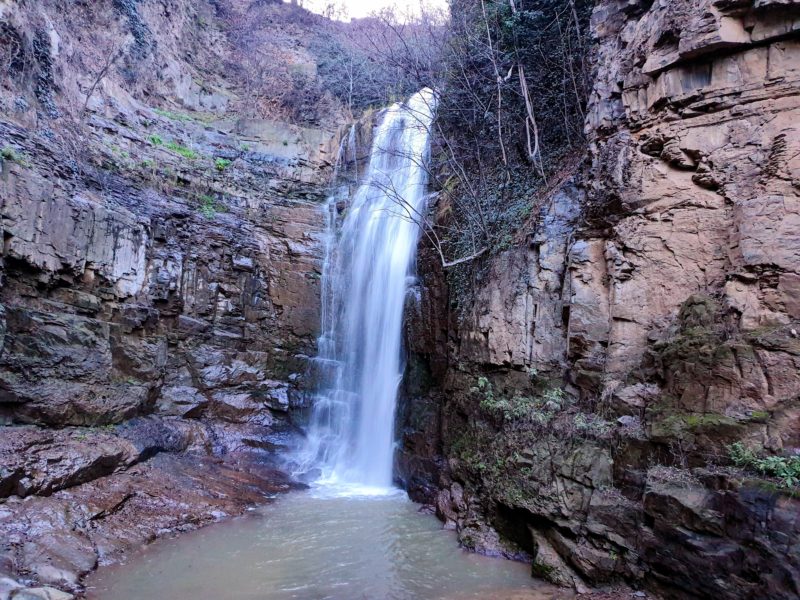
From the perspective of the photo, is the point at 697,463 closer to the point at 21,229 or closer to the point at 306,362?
the point at 306,362

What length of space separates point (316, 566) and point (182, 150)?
1263 centimetres

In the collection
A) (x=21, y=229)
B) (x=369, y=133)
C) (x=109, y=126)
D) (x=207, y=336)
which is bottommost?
(x=207, y=336)

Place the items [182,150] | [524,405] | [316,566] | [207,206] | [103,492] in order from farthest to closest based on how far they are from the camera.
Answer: [182,150], [207,206], [103,492], [524,405], [316,566]

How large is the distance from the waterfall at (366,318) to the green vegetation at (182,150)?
4.38 meters

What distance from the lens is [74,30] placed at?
14078mm

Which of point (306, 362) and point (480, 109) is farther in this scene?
point (306, 362)

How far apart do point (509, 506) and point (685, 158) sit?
17.4 feet

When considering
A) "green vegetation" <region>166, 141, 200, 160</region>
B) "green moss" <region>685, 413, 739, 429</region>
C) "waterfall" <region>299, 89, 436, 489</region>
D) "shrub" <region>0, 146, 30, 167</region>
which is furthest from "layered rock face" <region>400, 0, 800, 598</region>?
"green vegetation" <region>166, 141, 200, 160</region>

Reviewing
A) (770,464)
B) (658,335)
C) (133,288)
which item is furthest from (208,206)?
(770,464)

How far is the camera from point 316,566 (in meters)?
6.27

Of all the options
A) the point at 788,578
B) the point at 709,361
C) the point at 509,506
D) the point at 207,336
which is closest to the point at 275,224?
the point at 207,336

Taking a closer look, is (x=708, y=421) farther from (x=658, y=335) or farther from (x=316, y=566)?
(x=316, y=566)

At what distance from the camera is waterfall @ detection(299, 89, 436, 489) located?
1124 centimetres

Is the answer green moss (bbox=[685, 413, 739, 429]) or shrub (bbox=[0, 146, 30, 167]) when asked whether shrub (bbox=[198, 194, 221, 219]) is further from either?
green moss (bbox=[685, 413, 739, 429])
